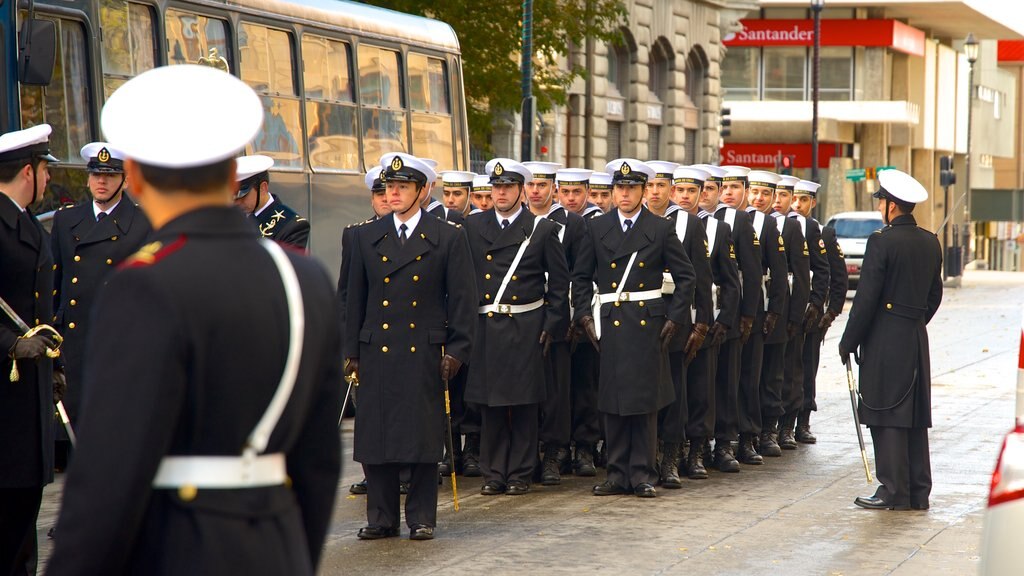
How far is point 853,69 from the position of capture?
63.8m

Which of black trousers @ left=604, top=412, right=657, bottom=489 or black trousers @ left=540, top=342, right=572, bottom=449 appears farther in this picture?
black trousers @ left=540, top=342, right=572, bottom=449

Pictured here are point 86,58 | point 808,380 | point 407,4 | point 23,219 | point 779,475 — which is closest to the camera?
Answer: point 23,219

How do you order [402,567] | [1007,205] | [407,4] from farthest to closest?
1. [1007,205]
2. [407,4]
3. [402,567]

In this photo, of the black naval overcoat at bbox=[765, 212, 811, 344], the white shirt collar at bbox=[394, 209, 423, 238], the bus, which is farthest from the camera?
the black naval overcoat at bbox=[765, 212, 811, 344]

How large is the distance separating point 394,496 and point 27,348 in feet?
8.57

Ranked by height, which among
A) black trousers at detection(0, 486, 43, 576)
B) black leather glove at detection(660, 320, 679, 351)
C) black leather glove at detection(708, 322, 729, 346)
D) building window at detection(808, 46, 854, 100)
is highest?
building window at detection(808, 46, 854, 100)

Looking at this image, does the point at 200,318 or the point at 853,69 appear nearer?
the point at 200,318

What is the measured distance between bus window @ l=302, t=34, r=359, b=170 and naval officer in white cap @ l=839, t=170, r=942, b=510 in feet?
22.4

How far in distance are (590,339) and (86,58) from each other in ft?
14.3

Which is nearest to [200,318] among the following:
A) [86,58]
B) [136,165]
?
[136,165]

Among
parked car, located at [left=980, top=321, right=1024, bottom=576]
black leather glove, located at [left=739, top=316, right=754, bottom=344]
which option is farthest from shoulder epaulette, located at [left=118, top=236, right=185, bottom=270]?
black leather glove, located at [left=739, top=316, right=754, bottom=344]

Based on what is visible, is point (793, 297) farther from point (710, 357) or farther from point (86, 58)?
point (86, 58)

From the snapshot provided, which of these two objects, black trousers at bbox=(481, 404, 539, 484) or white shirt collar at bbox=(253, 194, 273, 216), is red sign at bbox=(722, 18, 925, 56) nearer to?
black trousers at bbox=(481, 404, 539, 484)

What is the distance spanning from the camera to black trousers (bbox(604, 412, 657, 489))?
10.3 m
